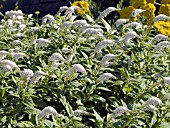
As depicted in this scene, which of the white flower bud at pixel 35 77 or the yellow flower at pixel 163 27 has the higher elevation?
the white flower bud at pixel 35 77

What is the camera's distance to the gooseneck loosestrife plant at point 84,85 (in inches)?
98.8

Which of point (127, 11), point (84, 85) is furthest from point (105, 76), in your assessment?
point (127, 11)

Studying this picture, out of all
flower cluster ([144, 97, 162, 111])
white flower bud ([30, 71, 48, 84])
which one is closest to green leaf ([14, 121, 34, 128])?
white flower bud ([30, 71, 48, 84])

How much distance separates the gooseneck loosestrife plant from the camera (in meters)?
2.51

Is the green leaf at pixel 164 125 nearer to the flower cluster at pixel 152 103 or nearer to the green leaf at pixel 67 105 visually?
the flower cluster at pixel 152 103

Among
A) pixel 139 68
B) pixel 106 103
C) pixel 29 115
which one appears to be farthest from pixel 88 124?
pixel 139 68

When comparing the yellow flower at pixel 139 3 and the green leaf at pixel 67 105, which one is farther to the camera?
the yellow flower at pixel 139 3

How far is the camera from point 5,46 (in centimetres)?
341

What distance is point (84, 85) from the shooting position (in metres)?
2.82

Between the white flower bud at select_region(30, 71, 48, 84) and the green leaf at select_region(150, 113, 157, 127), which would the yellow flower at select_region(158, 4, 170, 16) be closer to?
the green leaf at select_region(150, 113, 157, 127)

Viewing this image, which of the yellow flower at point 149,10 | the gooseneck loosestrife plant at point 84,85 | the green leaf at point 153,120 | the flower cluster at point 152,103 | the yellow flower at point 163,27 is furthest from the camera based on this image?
the yellow flower at point 149,10

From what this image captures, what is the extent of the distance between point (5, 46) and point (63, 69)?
0.68 metres

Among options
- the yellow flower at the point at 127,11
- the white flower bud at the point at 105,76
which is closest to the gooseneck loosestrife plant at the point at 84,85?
the white flower bud at the point at 105,76

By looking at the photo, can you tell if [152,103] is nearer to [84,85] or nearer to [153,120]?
[153,120]
